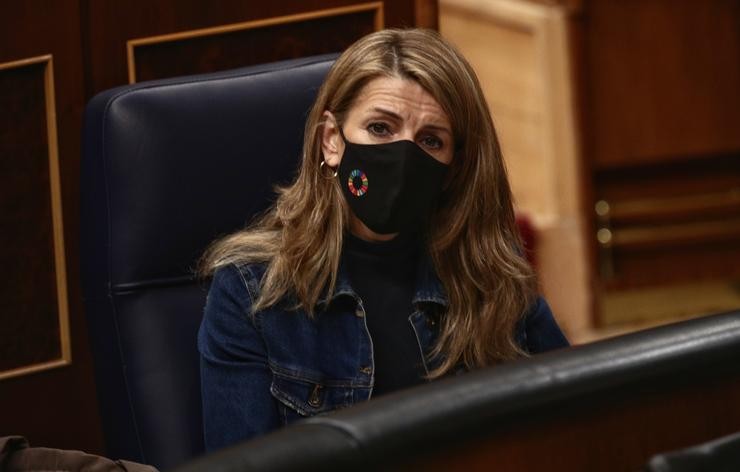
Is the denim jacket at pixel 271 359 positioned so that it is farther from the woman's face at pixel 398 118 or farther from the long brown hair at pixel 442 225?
the woman's face at pixel 398 118

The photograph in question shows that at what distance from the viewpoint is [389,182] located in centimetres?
117

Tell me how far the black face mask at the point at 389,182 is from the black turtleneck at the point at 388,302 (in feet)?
0.13

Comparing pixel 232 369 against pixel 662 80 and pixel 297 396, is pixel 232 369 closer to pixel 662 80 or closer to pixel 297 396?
pixel 297 396

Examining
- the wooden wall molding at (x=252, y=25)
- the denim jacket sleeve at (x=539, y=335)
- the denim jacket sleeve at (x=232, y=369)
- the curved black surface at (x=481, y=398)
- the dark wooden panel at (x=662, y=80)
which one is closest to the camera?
the curved black surface at (x=481, y=398)

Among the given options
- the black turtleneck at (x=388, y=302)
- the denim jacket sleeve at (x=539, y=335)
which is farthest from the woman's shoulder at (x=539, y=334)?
the black turtleneck at (x=388, y=302)

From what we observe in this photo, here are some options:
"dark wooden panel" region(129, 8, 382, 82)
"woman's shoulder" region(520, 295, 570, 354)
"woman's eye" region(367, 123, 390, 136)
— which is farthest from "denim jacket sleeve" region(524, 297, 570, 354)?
"dark wooden panel" region(129, 8, 382, 82)

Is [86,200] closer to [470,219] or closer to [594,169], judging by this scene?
[470,219]

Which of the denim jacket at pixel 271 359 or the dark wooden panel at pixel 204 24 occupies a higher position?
the dark wooden panel at pixel 204 24

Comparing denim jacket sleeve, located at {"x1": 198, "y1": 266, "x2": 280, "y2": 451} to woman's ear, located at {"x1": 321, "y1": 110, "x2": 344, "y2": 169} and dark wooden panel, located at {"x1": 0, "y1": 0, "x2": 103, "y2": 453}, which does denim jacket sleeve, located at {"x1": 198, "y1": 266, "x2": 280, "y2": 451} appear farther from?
dark wooden panel, located at {"x1": 0, "y1": 0, "x2": 103, "y2": 453}

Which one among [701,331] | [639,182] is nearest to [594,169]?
[639,182]

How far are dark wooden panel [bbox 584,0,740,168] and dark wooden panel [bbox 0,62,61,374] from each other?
195cm

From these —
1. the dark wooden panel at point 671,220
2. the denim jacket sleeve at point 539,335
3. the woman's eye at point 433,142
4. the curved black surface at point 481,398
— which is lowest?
the dark wooden panel at point 671,220

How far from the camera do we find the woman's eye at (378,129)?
1.19 meters

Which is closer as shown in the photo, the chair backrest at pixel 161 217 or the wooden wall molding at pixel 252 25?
the chair backrest at pixel 161 217
